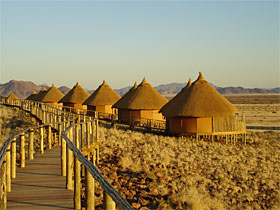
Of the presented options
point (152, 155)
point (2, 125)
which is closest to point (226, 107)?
point (152, 155)

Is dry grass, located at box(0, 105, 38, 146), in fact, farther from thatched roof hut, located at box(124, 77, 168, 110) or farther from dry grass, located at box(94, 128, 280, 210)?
dry grass, located at box(94, 128, 280, 210)

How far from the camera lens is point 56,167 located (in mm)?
9234

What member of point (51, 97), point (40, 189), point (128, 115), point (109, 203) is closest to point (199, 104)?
point (128, 115)

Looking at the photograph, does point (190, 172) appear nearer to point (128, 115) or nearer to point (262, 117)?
point (128, 115)

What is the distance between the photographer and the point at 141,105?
29297 millimetres

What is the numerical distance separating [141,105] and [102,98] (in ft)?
25.8

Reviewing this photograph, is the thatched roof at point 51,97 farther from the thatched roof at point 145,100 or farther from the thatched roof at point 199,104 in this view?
the thatched roof at point 199,104

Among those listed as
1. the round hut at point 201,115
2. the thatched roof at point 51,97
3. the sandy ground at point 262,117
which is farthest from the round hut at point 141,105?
the thatched roof at point 51,97

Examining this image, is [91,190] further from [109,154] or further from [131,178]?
[109,154]

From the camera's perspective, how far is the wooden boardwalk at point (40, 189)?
20.3 ft

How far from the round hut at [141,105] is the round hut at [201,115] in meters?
4.41

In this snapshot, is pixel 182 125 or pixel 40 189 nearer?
pixel 40 189

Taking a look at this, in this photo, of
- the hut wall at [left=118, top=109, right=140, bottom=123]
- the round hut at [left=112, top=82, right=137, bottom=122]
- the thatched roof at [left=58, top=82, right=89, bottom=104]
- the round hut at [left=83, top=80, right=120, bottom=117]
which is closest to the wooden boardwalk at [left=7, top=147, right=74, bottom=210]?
the hut wall at [left=118, top=109, right=140, bottom=123]

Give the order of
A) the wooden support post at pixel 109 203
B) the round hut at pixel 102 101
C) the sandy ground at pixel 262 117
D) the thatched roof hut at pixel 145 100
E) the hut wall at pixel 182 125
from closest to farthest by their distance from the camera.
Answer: the wooden support post at pixel 109 203, the hut wall at pixel 182 125, the thatched roof hut at pixel 145 100, the round hut at pixel 102 101, the sandy ground at pixel 262 117
